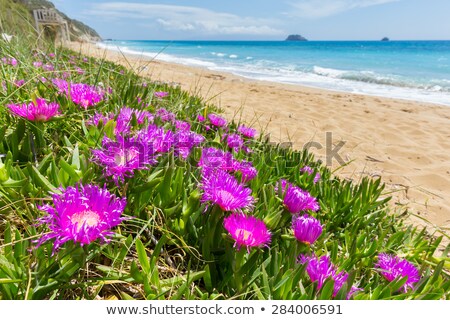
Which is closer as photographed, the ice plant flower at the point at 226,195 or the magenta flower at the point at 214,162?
the ice plant flower at the point at 226,195

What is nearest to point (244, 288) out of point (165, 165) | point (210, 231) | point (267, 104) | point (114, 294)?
point (210, 231)

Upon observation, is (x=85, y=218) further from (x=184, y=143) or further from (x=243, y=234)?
(x=184, y=143)

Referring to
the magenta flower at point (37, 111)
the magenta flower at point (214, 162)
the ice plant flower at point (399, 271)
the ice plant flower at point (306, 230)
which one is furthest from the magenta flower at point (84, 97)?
the ice plant flower at point (399, 271)

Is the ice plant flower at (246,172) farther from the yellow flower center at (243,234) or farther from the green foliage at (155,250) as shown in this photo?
the yellow flower center at (243,234)

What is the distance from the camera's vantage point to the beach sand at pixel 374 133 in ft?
8.98

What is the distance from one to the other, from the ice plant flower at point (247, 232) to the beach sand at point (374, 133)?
3.12 feet

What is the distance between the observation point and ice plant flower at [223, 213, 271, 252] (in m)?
0.90

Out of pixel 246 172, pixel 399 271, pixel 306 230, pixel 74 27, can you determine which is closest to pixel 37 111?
pixel 246 172

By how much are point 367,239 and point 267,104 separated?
504 centimetres

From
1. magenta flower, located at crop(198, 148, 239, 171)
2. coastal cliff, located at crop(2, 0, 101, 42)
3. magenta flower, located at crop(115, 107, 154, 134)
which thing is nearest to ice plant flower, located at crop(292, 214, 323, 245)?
magenta flower, located at crop(198, 148, 239, 171)

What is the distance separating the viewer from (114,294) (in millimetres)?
A: 963

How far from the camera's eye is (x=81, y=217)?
75 cm

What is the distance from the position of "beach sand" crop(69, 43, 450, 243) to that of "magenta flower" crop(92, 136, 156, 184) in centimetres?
121

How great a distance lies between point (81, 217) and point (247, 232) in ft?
1.33
